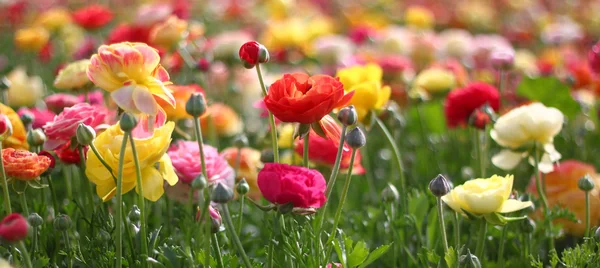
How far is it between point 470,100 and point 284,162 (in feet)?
1.69

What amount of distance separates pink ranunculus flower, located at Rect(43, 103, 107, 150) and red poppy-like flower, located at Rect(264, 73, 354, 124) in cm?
35

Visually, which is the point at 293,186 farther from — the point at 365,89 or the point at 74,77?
the point at 74,77

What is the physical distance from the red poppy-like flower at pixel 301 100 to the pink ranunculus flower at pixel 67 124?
35cm

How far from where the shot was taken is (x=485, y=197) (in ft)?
3.60

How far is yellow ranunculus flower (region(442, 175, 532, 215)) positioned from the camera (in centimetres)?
110

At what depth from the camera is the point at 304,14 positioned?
4.04m

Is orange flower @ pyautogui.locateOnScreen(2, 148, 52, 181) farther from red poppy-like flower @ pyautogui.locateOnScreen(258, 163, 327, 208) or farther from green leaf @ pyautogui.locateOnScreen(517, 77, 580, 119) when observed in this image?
green leaf @ pyautogui.locateOnScreen(517, 77, 580, 119)

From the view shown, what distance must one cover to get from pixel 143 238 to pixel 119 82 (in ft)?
0.85

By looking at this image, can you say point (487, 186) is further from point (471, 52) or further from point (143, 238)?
point (471, 52)

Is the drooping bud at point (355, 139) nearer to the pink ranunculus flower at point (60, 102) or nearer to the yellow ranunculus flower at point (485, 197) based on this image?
the yellow ranunculus flower at point (485, 197)

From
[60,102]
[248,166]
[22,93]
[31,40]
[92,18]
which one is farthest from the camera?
[92,18]

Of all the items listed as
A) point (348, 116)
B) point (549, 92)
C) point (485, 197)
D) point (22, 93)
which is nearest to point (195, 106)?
point (348, 116)

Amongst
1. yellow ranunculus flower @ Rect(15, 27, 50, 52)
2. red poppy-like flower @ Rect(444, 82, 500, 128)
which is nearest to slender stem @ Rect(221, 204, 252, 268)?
red poppy-like flower @ Rect(444, 82, 500, 128)

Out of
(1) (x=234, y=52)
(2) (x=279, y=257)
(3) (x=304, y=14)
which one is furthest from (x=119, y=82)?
(3) (x=304, y=14)
